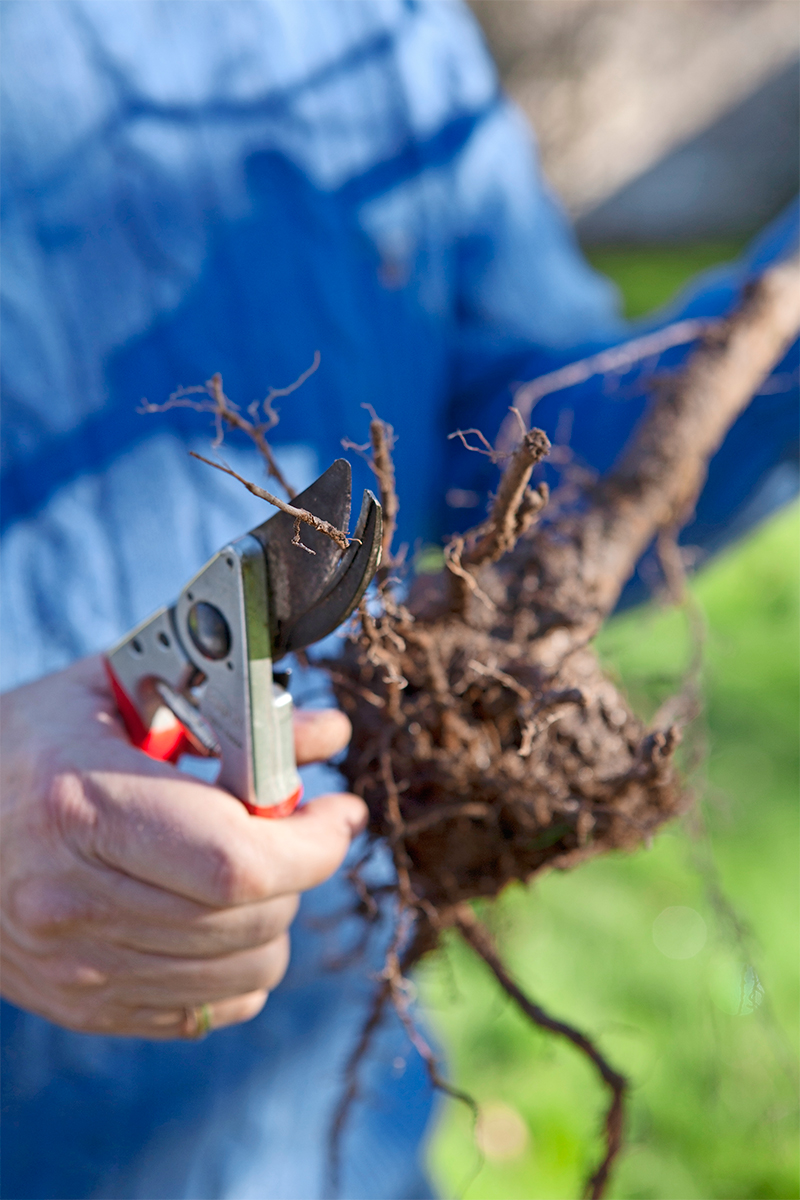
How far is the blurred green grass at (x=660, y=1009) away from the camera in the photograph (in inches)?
69.8

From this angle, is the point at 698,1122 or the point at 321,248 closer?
the point at 321,248

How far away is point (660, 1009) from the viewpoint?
208 centimetres

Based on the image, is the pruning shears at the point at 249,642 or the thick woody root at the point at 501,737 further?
the thick woody root at the point at 501,737

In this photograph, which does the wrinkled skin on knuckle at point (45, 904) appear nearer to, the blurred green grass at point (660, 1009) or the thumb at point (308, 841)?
the thumb at point (308, 841)

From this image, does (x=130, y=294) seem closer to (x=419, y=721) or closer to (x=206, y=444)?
(x=206, y=444)

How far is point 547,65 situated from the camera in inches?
222

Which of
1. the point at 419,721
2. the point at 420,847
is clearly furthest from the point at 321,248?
the point at 420,847

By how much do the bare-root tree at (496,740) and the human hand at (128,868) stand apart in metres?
0.10

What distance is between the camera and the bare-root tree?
882mm

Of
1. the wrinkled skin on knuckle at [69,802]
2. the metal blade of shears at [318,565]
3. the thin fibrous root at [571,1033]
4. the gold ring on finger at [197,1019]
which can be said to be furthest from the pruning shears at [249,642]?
the thin fibrous root at [571,1033]

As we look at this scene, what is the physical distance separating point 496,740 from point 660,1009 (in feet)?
4.86

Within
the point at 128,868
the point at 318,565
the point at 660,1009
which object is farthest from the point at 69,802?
the point at 660,1009

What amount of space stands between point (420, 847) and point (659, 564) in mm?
674

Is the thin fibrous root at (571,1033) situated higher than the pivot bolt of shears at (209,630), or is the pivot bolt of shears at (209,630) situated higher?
the pivot bolt of shears at (209,630)
